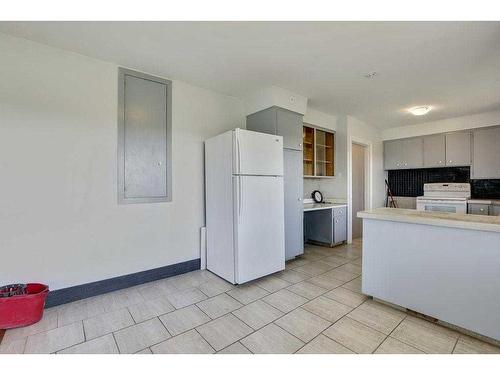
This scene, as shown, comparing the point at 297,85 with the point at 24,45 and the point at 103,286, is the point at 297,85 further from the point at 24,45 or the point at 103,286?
the point at 103,286

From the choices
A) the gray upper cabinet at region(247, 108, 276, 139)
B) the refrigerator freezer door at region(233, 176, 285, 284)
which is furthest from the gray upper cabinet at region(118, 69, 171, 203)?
the gray upper cabinet at region(247, 108, 276, 139)

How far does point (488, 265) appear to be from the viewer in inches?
63.1

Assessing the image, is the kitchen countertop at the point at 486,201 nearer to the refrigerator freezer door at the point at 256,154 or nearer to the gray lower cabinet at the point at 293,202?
the gray lower cabinet at the point at 293,202

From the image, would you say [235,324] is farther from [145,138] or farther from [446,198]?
[446,198]

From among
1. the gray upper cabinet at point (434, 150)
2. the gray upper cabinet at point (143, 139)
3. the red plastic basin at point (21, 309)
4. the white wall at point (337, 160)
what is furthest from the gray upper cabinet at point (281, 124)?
the gray upper cabinet at point (434, 150)

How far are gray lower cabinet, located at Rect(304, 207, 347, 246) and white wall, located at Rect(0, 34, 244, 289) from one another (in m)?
2.59

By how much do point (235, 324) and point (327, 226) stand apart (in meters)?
2.67

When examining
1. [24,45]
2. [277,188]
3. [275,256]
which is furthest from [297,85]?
[24,45]

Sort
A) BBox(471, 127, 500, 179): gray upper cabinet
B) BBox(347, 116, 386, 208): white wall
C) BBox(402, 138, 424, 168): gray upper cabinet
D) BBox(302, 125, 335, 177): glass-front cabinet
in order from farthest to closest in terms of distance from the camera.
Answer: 1. BBox(402, 138, 424, 168): gray upper cabinet
2. BBox(347, 116, 386, 208): white wall
3. BBox(302, 125, 335, 177): glass-front cabinet
4. BBox(471, 127, 500, 179): gray upper cabinet

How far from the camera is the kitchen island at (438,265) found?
5.26 feet

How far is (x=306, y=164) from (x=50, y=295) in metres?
3.77

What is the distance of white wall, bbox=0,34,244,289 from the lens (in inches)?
78.4

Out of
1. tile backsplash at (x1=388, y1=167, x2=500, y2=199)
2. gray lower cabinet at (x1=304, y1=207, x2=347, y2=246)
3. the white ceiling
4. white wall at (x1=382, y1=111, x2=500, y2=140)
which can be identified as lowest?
gray lower cabinet at (x1=304, y1=207, x2=347, y2=246)

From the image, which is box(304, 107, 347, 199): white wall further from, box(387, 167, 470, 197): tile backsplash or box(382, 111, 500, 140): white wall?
box(387, 167, 470, 197): tile backsplash
